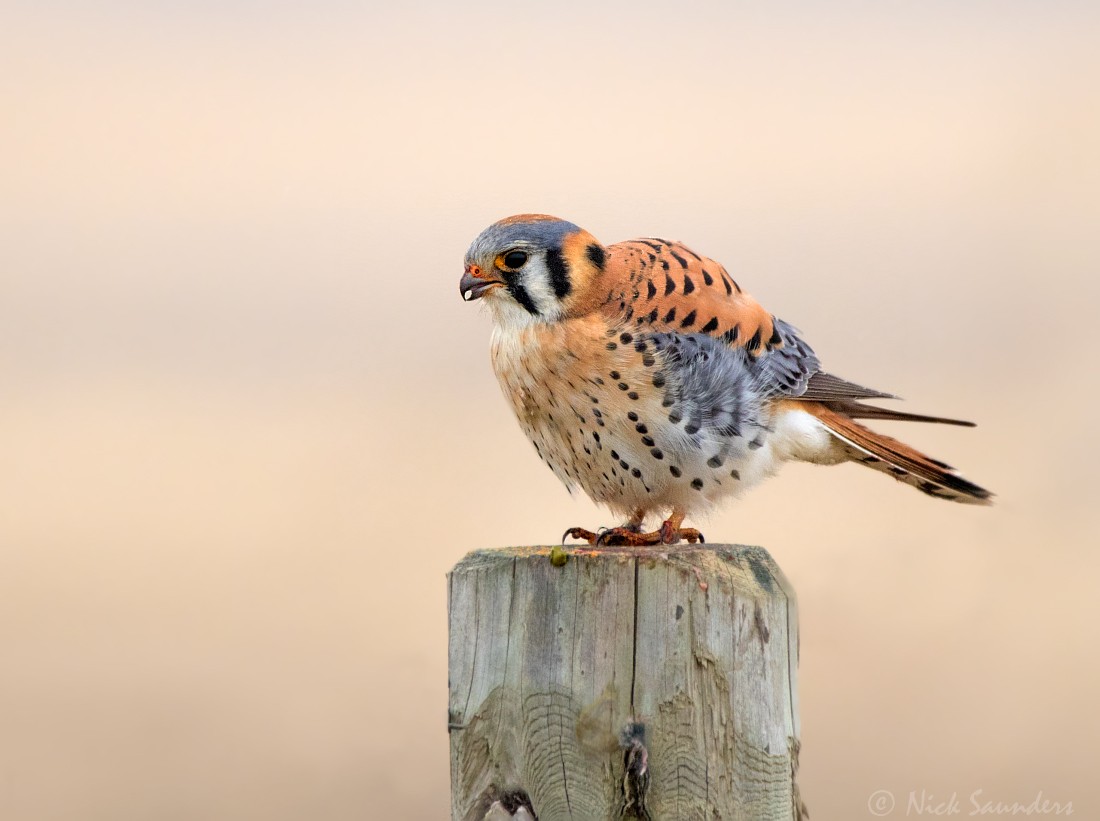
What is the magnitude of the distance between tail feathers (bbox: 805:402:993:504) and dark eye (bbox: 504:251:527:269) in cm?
127

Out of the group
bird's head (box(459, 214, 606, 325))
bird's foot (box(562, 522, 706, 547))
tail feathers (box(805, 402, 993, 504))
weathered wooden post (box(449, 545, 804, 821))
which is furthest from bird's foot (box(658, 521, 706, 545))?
weathered wooden post (box(449, 545, 804, 821))

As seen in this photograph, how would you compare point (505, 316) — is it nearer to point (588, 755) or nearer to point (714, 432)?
point (714, 432)

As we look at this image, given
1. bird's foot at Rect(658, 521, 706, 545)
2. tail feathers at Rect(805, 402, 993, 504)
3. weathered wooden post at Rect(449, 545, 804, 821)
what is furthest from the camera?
tail feathers at Rect(805, 402, 993, 504)

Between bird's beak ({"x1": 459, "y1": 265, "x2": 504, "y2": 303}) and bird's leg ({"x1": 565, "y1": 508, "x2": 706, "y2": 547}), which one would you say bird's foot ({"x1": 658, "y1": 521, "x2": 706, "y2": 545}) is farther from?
bird's beak ({"x1": 459, "y1": 265, "x2": 504, "y2": 303})

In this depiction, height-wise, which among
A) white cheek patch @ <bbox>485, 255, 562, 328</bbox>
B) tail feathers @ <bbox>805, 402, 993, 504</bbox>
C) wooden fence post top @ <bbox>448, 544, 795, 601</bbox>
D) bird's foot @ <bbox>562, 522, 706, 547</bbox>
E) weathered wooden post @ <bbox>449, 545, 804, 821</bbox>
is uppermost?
white cheek patch @ <bbox>485, 255, 562, 328</bbox>

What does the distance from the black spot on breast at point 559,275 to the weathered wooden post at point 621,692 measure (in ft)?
4.33

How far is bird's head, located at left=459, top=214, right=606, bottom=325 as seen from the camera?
12.8 ft

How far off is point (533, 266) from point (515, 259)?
0.07 metres

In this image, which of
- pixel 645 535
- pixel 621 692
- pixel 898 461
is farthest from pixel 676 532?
pixel 621 692

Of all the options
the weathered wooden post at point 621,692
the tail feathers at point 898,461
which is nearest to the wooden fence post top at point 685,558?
the weathered wooden post at point 621,692

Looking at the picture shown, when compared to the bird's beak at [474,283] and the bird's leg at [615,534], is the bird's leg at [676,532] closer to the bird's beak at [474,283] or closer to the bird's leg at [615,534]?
the bird's leg at [615,534]

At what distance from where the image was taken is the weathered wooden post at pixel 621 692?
108 inches

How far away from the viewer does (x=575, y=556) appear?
2.86m

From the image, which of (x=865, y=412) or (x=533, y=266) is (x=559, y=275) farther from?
(x=865, y=412)
